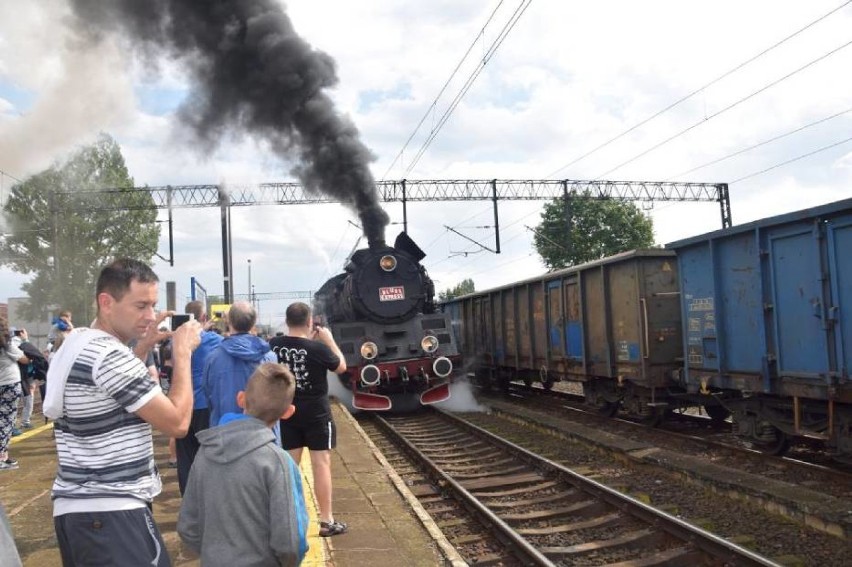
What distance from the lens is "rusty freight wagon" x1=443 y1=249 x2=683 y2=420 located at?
10.5m

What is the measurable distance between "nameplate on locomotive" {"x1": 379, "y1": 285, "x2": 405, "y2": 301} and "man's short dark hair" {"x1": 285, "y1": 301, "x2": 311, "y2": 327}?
8.02 m

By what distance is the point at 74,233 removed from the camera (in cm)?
3553

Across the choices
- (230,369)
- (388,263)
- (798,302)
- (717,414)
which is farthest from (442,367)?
(230,369)

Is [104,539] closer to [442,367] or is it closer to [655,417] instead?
[655,417]

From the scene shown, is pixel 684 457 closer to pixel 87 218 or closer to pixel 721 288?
pixel 721 288

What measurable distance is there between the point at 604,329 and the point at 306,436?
7.50 meters

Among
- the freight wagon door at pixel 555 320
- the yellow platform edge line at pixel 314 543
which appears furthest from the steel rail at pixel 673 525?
the freight wagon door at pixel 555 320

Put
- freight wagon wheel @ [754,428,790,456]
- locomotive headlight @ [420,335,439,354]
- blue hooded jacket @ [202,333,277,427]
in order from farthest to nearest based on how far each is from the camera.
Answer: locomotive headlight @ [420,335,439,354] → freight wagon wheel @ [754,428,790,456] → blue hooded jacket @ [202,333,277,427]

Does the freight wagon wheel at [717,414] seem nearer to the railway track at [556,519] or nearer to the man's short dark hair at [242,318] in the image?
the railway track at [556,519]

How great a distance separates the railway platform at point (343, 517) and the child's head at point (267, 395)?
7.16 feet

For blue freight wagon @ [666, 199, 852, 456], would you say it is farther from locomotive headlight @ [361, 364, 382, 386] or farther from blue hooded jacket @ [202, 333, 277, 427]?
blue hooded jacket @ [202, 333, 277, 427]

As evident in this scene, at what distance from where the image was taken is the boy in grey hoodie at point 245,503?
239 cm

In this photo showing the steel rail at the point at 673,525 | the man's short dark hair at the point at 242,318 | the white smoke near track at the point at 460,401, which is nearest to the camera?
the man's short dark hair at the point at 242,318

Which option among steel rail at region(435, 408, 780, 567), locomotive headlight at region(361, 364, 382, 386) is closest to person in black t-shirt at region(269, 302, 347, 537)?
steel rail at region(435, 408, 780, 567)
